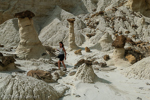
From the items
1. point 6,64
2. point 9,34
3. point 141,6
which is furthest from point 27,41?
point 141,6

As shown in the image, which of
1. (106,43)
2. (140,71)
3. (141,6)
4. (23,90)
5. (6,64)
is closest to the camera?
(23,90)

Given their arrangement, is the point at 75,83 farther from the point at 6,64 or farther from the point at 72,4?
the point at 72,4

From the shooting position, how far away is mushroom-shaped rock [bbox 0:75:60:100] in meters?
2.55

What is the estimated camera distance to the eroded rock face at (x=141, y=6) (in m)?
20.5

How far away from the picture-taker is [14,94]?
2.56 m

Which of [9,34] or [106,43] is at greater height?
[9,34]

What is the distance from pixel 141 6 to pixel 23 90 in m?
23.2

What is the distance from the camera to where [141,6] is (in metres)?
21.1

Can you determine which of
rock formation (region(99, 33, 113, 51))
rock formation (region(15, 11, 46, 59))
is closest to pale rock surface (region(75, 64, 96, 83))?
rock formation (region(15, 11, 46, 59))

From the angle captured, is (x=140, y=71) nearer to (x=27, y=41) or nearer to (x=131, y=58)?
(x=131, y=58)

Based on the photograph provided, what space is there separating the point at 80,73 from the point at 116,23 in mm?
16421

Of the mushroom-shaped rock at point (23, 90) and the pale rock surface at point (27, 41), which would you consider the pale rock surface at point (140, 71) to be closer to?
the mushroom-shaped rock at point (23, 90)

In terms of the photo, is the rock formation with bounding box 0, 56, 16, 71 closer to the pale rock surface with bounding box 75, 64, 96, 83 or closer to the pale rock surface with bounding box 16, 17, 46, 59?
the pale rock surface with bounding box 16, 17, 46, 59

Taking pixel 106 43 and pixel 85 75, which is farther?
pixel 106 43
